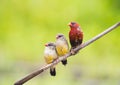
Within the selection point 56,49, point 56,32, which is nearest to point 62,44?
point 56,49

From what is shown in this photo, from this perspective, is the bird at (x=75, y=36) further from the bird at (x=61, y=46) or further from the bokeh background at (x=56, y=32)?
the bokeh background at (x=56, y=32)

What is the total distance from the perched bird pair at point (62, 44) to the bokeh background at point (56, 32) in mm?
2871

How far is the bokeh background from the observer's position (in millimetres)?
4480

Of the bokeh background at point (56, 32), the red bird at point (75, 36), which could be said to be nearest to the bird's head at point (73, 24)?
the red bird at point (75, 36)

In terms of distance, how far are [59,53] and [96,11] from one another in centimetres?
361

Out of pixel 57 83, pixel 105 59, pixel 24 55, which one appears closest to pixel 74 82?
pixel 57 83

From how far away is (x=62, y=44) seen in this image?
137 centimetres

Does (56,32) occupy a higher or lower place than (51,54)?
lower

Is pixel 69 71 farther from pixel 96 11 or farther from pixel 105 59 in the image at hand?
pixel 96 11

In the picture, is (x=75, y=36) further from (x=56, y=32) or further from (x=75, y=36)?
(x=56, y=32)

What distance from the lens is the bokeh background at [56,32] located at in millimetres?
4480

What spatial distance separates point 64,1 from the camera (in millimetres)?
4816

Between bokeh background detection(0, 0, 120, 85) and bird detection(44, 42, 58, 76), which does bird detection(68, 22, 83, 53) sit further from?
bokeh background detection(0, 0, 120, 85)

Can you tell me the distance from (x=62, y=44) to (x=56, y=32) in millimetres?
3322
